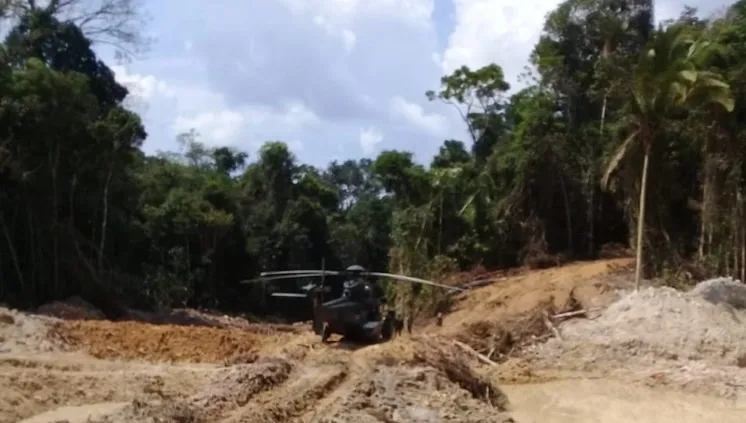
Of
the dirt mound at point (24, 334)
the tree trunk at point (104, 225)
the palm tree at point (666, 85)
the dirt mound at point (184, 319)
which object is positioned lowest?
the dirt mound at point (184, 319)

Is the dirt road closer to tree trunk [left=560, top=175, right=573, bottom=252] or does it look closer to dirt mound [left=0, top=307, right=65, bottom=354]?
dirt mound [left=0, top=307, right=65, bottom=354]

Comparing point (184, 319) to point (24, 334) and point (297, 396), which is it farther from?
point (297, 396)

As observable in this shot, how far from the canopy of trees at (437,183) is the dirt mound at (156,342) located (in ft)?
31.5

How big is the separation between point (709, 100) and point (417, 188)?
12.6 metres

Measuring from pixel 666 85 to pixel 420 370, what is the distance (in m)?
10.8

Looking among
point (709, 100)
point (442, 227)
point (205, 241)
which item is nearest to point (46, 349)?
point (709, 100)

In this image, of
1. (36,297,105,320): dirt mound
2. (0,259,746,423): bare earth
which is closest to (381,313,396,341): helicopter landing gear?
(0,259,746,423): bare earth

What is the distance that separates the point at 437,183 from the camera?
32781 millimetres

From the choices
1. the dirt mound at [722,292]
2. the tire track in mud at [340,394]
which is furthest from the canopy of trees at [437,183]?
the tire track in mud at [340,394]

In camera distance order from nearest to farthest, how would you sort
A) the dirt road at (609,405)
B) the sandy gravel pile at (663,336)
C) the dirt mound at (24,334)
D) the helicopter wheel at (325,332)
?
the dirt road at (609,405)
the helicopter wheel at (325,332)
the dirt mound at (24,334)
the sandy gravel pile at (663,336)

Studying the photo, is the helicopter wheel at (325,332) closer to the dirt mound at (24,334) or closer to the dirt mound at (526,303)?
the dirt mound at (24,334)

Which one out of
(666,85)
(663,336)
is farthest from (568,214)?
(663,336)

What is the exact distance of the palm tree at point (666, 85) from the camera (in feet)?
72.4

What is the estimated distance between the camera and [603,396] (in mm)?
17172
